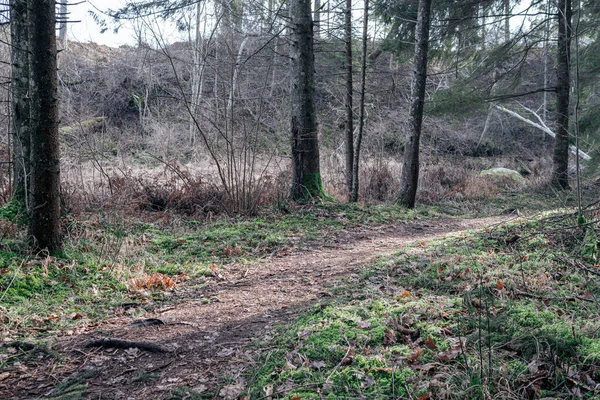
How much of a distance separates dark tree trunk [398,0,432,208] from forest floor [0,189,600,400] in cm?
558

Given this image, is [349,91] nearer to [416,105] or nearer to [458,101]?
[416,105]

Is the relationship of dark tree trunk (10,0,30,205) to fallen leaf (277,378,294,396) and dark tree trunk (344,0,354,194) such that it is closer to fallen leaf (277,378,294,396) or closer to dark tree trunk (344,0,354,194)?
fallen leaf (277,378,294,396)

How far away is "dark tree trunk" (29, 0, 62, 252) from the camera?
519 cm

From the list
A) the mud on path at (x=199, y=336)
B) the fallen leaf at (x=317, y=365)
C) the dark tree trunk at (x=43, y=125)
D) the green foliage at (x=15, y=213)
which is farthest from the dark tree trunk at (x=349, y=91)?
the fallen leaf at (x=317, y=365)

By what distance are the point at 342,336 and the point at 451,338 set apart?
80cm

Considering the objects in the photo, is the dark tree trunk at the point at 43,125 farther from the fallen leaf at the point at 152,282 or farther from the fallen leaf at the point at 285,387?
the fallen leaf at the point at 285,387

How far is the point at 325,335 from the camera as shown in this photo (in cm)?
355

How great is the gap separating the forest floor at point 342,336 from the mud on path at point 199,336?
0.05ft

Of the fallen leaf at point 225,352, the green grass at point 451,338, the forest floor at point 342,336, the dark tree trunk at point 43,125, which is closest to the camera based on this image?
the green grass at point 451,338

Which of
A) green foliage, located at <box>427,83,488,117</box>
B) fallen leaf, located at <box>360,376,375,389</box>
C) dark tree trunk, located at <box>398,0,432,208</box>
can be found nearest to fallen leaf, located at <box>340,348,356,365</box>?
fallen leaf, located at <box>360,376,375,389</box>

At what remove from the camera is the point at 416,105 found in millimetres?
10953

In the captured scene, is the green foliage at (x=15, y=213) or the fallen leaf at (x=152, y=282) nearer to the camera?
the fallen leaf at (x=152, y=282)

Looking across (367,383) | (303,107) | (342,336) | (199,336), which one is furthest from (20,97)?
(367,383)

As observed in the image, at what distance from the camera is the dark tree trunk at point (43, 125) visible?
519 centimetres
